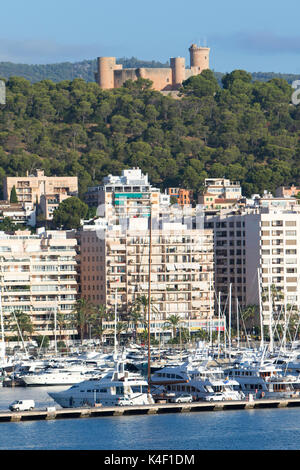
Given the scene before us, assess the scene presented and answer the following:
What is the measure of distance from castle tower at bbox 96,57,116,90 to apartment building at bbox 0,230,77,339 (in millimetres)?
68826

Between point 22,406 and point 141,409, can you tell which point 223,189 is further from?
point 22,406

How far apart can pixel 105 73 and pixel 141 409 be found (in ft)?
365

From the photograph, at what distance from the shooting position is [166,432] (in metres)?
55.6

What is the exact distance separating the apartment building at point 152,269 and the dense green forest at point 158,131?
108ft

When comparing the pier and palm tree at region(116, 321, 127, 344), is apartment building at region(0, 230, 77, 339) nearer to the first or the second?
palm tree at region(116, 321, 127, 344)

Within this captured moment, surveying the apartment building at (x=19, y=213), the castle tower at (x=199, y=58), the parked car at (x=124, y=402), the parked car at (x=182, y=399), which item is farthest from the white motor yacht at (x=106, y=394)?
the castle tower at (x=199, y=58)

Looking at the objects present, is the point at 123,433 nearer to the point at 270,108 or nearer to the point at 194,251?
the point at 194,251

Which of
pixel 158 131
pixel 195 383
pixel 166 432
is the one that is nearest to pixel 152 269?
pixel 195 383

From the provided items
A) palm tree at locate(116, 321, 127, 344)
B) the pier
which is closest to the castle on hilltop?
palm tree at locate(116, 321, 127, 344)

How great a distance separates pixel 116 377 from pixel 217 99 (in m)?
97.6

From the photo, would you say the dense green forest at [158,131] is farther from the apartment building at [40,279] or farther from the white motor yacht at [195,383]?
the white motor yacht at [195,383]

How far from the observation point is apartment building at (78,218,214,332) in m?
98.2
